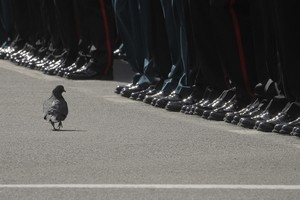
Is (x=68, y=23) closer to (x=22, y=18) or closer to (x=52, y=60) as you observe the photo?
(x=52, y=60)

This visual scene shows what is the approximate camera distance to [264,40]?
38.6 feet

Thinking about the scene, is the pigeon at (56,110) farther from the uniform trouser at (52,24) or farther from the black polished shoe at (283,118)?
the uniform trouser at (52,24)

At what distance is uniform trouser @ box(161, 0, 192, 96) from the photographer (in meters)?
13.4

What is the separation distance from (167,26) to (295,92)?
8.82 ft

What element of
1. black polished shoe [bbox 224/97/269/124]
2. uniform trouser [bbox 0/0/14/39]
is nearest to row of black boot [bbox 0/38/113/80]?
uniform trouser [bbox 0/0/14/39]

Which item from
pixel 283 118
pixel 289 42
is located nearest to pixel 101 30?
pixel 283 118

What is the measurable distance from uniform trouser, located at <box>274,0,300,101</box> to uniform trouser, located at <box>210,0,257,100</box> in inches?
34.9

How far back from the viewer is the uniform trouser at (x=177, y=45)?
13.4m

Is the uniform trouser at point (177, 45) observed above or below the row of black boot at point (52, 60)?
above

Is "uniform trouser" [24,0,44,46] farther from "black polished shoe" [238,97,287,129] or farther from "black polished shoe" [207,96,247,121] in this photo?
"black polished shoe" [238,97,287,129]

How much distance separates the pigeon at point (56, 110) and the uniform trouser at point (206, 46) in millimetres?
1321

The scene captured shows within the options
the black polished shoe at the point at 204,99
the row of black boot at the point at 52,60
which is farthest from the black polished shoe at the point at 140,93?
the row of black boot at the point at 52,60

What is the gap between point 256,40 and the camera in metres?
12.0

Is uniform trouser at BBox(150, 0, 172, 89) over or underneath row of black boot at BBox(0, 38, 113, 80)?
over
